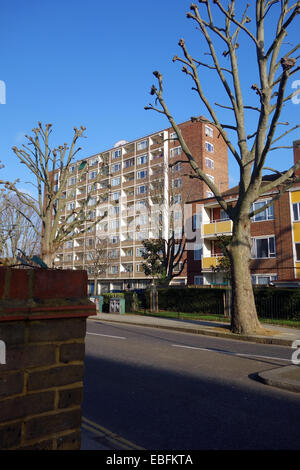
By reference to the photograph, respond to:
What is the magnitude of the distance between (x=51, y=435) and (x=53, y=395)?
24 centimetres

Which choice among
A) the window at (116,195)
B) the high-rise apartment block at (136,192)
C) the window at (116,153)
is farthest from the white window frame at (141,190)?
the window at (116,153)

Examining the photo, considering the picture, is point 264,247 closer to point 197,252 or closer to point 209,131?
point 197,252

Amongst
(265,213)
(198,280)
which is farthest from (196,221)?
(265,213)

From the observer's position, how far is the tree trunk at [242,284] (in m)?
13.4

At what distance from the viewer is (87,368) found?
7.14 m

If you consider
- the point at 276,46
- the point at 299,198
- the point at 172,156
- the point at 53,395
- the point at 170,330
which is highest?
the point at 172,156

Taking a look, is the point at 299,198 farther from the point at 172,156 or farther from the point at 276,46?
the point at 172,156

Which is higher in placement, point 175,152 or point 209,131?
point 209,131

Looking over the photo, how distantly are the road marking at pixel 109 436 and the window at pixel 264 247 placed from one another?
29.6m

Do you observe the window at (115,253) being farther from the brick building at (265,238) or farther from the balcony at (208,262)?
the balcony at (208,262)

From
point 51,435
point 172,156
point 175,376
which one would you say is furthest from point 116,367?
point 172,156

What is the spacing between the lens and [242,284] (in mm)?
13531

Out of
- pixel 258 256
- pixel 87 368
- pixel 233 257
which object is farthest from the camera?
pixel 258 256

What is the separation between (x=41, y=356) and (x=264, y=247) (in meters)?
32.0
